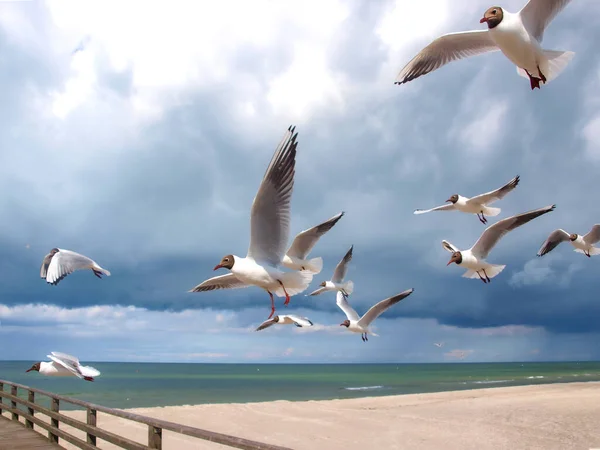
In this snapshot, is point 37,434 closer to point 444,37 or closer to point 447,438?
point 444,37

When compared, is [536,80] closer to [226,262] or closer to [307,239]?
[226,262]

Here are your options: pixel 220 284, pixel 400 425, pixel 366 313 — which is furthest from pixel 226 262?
pixel 400 425

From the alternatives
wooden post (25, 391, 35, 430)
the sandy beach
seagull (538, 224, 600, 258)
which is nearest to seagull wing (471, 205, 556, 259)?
seagull (538, 224, 600, 258)

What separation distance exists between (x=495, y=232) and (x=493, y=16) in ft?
13.9

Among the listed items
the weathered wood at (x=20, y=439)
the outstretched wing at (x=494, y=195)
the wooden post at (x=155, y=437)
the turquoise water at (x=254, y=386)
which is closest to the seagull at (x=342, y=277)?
the outstretched wing at (x=494, y=195)

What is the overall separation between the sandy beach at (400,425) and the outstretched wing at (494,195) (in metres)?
6.89

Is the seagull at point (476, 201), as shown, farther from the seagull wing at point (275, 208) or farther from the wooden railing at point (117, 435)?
the wooden railing at point (117, 435)

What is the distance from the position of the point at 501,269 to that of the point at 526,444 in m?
6.69

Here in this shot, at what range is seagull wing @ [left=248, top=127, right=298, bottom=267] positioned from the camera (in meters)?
5.14

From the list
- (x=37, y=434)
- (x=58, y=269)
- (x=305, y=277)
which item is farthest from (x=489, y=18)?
(x=37, y=434)

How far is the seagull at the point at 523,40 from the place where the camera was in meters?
4.81

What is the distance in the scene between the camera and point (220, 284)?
26.6ft

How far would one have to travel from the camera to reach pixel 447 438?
46.3 ft

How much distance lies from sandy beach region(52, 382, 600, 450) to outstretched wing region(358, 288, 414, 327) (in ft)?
9.24
